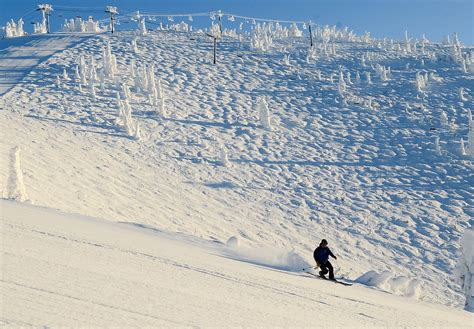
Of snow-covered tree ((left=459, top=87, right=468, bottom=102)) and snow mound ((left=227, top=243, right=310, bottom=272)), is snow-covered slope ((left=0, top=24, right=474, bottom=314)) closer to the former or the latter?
snow-covered tree ((left=459, top=87, right=468, bottom=102))

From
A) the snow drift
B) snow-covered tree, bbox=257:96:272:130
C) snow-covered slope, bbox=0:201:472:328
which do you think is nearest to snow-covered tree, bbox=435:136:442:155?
snow-covered tree, bbox=257:96:272:130

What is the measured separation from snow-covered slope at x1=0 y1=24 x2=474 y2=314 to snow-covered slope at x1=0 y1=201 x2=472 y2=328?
2989 millimetres

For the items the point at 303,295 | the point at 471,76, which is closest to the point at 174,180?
the point at 303,295

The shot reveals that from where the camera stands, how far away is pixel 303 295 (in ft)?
22.6

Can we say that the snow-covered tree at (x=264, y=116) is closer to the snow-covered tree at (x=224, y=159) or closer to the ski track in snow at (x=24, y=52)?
the snow-covered tree at (x=224, y=159)

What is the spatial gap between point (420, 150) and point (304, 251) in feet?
32.0

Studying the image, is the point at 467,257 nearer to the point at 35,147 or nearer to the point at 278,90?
the point at 35,147

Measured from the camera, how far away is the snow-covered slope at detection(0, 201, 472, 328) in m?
4.83

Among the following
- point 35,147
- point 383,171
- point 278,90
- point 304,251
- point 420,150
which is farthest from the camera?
point 278,90

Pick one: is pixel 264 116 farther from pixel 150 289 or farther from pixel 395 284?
pixel 150 289

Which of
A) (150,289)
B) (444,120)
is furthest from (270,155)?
(150,289)

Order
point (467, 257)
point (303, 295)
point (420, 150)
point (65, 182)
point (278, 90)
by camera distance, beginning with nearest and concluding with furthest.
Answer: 1. point (303, 295)
2. point (467, 257)
3. point (65, 182)
4. point (420, 150)
5. point (278, 90)

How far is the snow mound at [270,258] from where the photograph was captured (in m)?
9.59

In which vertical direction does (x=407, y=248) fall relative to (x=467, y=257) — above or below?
below
